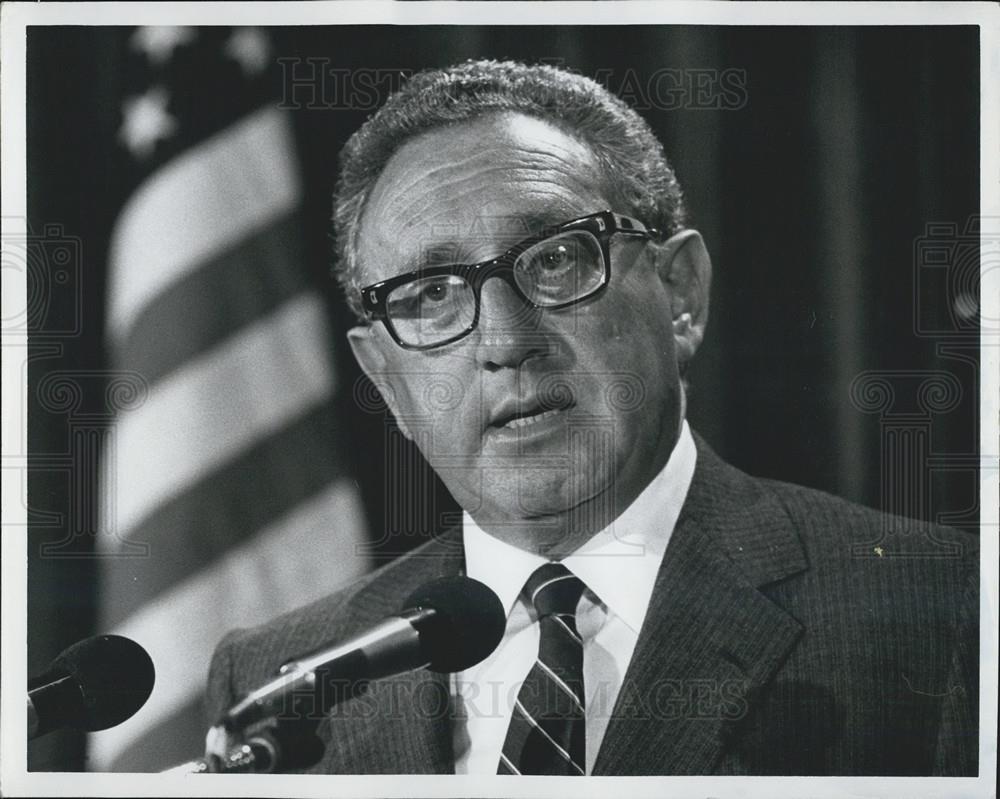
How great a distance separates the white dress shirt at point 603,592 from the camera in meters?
2.90

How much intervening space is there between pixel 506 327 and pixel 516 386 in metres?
0.15

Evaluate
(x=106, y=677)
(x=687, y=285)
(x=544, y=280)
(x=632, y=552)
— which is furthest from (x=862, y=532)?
(x=106, y=677)

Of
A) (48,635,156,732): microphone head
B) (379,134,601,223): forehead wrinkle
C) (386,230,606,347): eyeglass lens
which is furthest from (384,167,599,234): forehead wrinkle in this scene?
(48,635,156,732): microphone head

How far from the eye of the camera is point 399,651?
248cm

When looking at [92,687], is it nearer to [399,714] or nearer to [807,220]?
[399,714]

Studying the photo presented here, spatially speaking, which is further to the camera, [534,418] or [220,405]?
[220,405]

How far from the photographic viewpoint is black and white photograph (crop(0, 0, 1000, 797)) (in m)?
2.88

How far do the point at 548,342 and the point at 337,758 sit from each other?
1.16m

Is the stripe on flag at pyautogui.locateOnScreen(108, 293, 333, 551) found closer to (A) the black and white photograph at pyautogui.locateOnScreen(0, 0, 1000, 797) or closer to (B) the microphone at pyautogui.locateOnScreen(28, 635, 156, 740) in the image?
(A) the black and white photograph at pyautogui.locateOnScreen(0, 0, 1000, 797)

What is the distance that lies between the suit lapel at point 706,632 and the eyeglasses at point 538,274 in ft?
1.63

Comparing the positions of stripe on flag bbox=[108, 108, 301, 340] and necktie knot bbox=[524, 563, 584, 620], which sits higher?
stripe on flag bbox=[108, 108, 301, 340]

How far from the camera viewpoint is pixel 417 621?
2.56 meters

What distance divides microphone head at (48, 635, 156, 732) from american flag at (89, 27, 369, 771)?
0.22 ft

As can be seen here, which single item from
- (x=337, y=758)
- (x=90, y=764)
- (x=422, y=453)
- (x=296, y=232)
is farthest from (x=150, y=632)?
(x=296, y=232)
